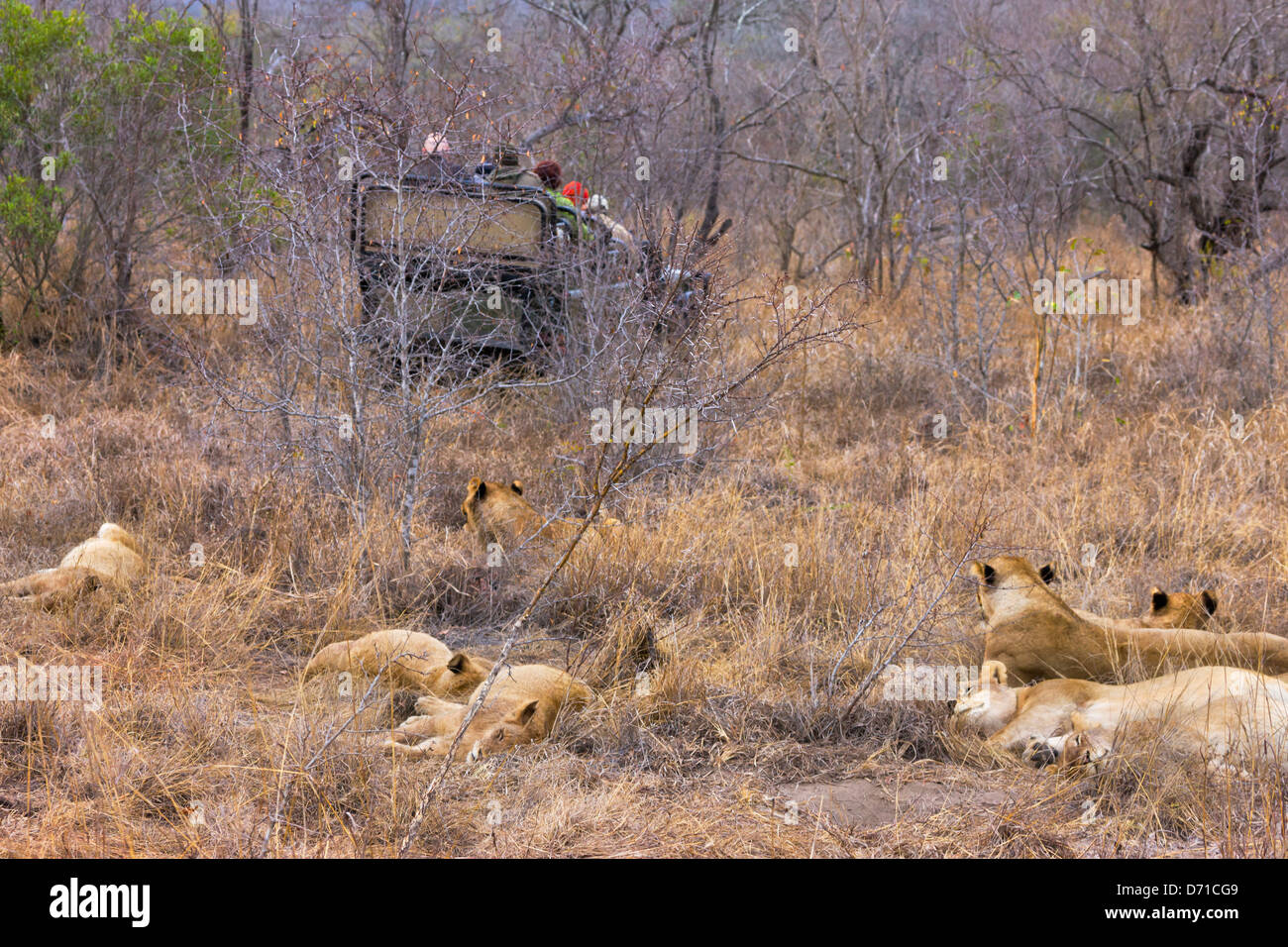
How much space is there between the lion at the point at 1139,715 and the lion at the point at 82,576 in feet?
10.4

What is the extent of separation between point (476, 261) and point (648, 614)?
2032 mm

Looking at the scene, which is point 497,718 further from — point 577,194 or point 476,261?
point 577,194

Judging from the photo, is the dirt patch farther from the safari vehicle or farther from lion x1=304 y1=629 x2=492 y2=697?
the safari vehicle

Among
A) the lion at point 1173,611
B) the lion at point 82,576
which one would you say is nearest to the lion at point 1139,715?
the lion at point 1173,611

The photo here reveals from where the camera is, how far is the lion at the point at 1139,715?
3291mm

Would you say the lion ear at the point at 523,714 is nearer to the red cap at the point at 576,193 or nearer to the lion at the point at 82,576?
the lion at the point at 82,576

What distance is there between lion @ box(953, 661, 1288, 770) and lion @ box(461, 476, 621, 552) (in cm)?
206

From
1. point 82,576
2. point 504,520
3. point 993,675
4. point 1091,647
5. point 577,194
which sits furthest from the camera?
point 577,194

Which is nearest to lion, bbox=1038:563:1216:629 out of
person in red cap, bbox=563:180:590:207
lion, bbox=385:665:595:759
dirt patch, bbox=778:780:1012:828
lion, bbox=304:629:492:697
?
dirt patch, bbox=778:780:1012:828

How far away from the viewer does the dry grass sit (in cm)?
312

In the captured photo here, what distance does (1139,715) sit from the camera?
11.3 feet

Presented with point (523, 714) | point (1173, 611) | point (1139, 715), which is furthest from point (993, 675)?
point (523, 714)

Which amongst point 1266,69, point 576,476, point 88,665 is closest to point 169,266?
point 576,476
